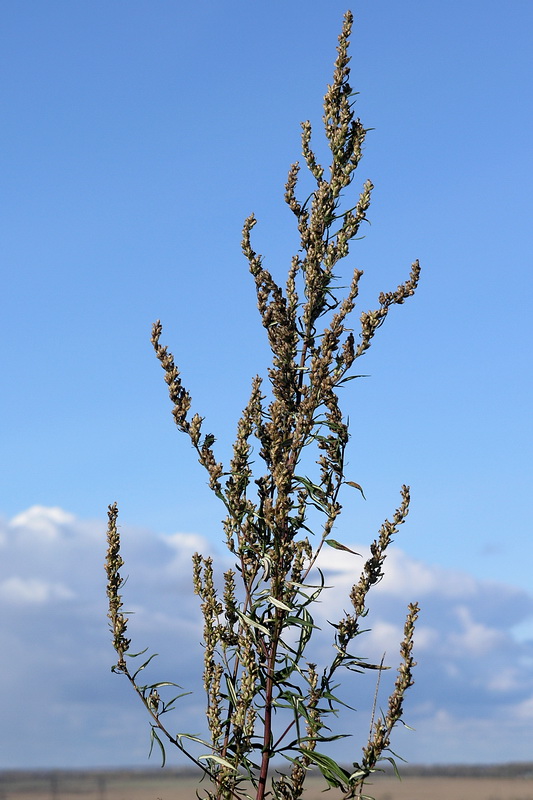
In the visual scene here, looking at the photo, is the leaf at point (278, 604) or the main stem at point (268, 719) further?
the main stem at point (268, 719)

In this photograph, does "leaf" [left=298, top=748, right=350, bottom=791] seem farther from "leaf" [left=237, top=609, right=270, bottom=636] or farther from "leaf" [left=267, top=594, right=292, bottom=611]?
"leaf" [left=267, top=594, right=292, bottom=611]

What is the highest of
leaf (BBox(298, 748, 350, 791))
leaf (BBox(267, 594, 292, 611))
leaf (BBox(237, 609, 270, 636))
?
leaf (BBox(267, 594, 292, 611))

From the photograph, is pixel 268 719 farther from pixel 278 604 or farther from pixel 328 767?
pixel 278 604

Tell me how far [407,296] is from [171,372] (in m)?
1.87

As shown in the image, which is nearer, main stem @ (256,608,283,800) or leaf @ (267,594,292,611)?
leaf @ (267,594,292,611)

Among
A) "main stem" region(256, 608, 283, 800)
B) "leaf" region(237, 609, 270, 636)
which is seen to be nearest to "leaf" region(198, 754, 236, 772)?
"main stem" region(256, 608, 283, 800)

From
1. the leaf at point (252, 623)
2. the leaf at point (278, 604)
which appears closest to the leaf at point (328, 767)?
the leaf at point (252, 623)

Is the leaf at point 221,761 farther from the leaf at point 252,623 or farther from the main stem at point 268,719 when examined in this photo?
the leaf at point 252,623

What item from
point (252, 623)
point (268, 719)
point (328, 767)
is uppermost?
point (252, 623)

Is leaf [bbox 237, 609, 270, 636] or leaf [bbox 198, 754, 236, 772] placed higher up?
leaf [bbox 237, 609, 270, 636]

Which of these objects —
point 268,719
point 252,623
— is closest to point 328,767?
point 268,719

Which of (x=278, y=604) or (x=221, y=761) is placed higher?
(x=278, y=604)

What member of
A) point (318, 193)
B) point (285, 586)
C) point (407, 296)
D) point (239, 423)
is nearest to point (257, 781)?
point (285, 586)

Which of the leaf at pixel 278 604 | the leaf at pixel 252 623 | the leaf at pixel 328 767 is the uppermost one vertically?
the leaf at pixel 278 604
